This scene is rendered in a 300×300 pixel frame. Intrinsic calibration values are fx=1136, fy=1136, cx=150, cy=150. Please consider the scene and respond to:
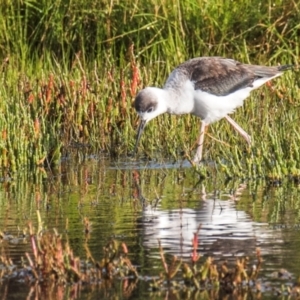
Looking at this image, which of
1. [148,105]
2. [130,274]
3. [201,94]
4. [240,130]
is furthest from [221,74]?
[130,274]

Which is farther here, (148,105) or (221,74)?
(221,74)

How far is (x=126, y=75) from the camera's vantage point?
494 inches

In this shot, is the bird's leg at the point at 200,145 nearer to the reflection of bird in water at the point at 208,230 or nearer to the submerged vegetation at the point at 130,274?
the reflection of bird in water at the point at 208,230

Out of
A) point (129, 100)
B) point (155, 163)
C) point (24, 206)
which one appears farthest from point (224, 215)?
point (129, 100)

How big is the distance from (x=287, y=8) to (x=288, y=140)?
444 cm

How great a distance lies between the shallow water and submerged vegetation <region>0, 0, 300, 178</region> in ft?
1.02

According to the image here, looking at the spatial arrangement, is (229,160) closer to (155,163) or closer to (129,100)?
(155,163)

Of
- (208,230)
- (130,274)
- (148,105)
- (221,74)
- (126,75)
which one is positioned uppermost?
(126,75)

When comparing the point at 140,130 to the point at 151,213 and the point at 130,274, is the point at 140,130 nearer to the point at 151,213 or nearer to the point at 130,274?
the point at 151,213

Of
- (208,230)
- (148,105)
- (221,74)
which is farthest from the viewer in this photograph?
(221,74)

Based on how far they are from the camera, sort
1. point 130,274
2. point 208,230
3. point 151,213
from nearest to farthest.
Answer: point 130,274 < point 208,230 < point 151,213

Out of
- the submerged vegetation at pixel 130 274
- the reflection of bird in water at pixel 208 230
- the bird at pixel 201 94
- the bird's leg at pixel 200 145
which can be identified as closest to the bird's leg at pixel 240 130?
the bird at pixel 201 94

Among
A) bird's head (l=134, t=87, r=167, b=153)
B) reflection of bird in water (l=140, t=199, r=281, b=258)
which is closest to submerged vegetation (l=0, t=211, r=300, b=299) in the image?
reflection of bird in water (l=140, t=199, r=281, b=258)

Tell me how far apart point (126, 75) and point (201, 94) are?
248cm
